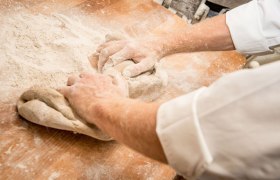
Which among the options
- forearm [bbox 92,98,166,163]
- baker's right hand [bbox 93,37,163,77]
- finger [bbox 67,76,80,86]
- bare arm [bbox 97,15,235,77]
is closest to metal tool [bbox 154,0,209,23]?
bare arm [bbox 97,15,235,77]

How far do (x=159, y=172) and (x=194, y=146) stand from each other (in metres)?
0.44

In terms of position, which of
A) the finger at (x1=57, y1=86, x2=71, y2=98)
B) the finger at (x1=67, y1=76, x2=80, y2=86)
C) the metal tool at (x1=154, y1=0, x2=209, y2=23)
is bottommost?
the metal tool at (x1=154, y1=0, x2=209, y2=23)

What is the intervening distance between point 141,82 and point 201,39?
380 millimetres

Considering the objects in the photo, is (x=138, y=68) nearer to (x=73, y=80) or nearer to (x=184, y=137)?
(x=73, y=80)

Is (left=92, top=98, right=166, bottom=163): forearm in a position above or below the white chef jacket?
below

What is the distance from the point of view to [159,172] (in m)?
0.91

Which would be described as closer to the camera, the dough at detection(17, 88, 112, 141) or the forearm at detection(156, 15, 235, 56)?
the dough at detection(17, 88, 112, 141)

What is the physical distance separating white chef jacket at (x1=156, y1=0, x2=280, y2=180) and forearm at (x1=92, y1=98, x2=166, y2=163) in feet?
0.09

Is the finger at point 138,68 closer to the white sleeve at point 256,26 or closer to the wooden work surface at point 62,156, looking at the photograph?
the wooden work surface at point 62,156

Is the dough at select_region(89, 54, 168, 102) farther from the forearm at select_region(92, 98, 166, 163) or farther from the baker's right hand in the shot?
the forearm at select_region(92, 98, 166, 163)

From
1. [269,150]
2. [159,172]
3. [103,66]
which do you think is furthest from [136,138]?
[103,66]

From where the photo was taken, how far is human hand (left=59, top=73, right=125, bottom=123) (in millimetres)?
733

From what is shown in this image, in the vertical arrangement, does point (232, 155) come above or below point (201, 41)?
above

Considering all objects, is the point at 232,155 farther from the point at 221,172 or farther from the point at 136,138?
the point at 136,138
